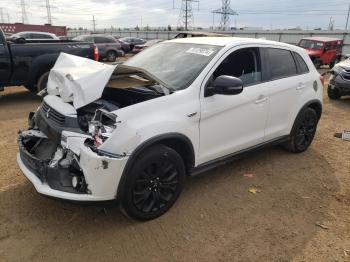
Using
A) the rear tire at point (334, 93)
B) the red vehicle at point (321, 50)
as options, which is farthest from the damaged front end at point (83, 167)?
the red vehicle at point (321, 50)

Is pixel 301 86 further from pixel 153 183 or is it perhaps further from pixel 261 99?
pixel 153 183

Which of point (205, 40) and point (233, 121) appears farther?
point (205, 40)

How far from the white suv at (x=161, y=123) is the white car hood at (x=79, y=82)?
0.11 ft

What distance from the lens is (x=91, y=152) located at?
117 inches

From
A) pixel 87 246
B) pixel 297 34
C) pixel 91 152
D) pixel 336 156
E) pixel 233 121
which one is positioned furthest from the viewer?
pixel 297 34

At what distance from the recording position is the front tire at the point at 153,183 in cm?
323

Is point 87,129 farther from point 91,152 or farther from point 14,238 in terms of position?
point 14,238

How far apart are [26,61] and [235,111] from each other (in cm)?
599

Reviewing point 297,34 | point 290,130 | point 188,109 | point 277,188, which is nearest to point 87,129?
point 188,109

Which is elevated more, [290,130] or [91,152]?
[91,152]

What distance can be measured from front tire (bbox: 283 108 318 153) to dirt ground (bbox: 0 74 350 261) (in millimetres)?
566

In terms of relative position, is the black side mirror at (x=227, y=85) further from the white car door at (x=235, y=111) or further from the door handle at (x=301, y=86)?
the door handle at (x=301, y=86)

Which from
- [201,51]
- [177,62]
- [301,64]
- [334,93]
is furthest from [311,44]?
[177,62]

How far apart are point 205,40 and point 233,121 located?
1.15 m
